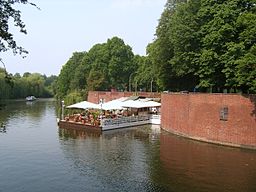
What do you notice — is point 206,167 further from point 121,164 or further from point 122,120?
point 122,120

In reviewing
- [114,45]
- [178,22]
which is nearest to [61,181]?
[178,22]

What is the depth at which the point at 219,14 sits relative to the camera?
3175 centimetres

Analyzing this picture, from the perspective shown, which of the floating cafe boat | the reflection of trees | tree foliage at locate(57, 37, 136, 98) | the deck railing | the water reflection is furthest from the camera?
tree foliage at locate(57, 37, 136, 98)

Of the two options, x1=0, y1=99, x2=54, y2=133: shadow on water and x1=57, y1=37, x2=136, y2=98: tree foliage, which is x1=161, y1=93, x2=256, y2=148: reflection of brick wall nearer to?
x1=0, y1=99, x2=54, y2=133: shadow on water

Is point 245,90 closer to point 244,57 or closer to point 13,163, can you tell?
point 244,57

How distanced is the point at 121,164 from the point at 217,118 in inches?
420

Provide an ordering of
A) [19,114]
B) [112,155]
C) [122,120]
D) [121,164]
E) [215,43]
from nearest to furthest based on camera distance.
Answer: [121,164] < [112,155] < [215,43] < [122,120] < [19,114]

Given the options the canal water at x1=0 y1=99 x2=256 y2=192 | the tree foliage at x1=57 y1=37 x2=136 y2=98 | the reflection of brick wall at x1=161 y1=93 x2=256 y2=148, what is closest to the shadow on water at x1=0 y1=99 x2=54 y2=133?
the canal water at x1=0 y1=99 x2=256 y2=192

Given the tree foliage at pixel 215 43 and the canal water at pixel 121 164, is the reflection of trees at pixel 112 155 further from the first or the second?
the tree foliage at pixel 215 43

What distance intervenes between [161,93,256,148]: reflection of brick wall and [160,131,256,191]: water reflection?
1.15 m

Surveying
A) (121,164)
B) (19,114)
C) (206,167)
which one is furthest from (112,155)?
(19,114)

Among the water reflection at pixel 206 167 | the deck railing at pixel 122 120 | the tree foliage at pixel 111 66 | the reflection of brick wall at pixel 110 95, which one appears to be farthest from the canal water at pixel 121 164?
the tree foliage at pixel 111 66

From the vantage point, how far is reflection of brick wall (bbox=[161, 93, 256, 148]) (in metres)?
29.2

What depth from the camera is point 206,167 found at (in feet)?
77.7
